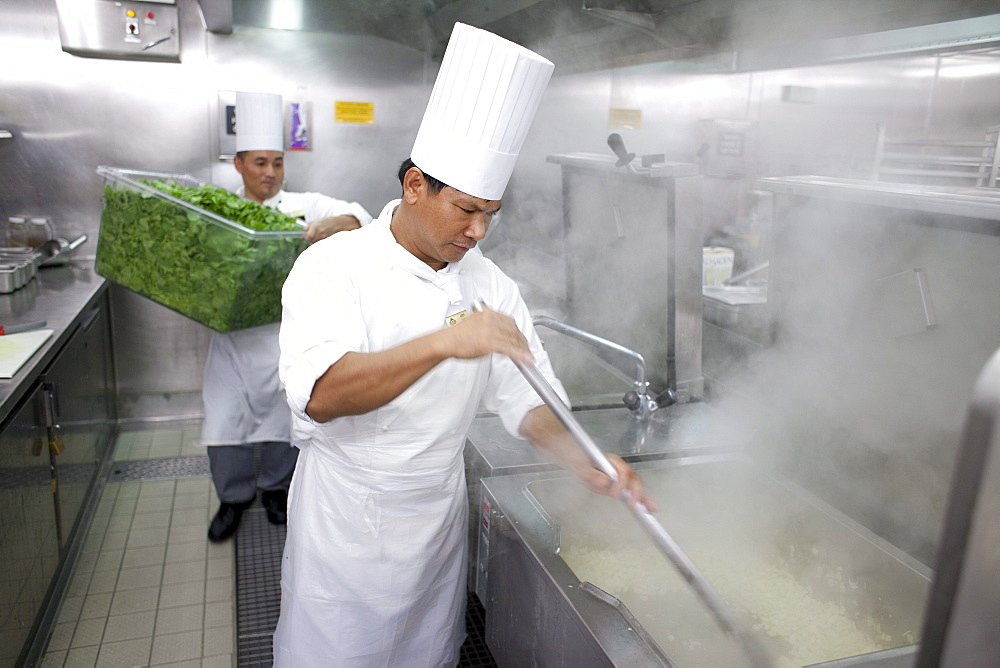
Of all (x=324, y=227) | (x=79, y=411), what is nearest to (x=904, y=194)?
(x=324, y=227)

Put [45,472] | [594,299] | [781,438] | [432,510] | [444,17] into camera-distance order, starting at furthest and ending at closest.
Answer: [444,17] < [594,299] < [45,472] < [781,438] < [432,510]

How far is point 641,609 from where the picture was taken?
160cm

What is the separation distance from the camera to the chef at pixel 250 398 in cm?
289

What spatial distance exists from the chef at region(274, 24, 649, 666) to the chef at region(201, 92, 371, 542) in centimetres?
134

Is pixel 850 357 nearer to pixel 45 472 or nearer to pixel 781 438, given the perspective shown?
pixel 781 438

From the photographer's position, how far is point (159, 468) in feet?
11.2

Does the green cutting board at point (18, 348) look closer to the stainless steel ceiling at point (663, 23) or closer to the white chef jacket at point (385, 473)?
the white chef jacket at point (385, 473)

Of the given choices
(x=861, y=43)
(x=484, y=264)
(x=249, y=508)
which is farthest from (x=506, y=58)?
(x=249, y=508)

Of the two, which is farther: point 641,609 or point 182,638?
point 182,638

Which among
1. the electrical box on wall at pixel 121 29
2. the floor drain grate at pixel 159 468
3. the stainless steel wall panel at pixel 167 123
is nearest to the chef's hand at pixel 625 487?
the floor drain grate at pixel 159 468

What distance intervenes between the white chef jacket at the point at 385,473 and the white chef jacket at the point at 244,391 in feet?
4.48

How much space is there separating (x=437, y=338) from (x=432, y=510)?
56 centimetres

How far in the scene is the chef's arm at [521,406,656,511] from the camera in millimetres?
1179

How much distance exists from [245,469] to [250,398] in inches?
11.8
